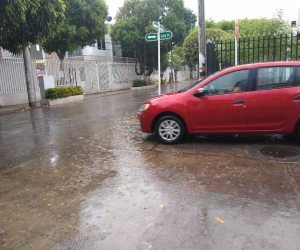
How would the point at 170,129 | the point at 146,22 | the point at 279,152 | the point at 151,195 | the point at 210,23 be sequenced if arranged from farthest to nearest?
the point at 210,23 < the point at 146,22 < the point at 170,129 < the point at 279,152 < the point at 151,195

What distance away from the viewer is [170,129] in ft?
20.2

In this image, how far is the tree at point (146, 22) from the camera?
84.1 ft

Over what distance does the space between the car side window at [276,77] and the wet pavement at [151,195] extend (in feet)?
3.99

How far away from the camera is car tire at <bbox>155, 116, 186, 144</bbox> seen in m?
6.07

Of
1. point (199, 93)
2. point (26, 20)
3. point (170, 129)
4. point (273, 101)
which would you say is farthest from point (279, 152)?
point (26, 20)

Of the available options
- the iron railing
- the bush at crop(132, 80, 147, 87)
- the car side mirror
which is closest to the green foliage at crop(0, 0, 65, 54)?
the iron railing

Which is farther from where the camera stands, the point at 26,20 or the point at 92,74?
the point at 92,74

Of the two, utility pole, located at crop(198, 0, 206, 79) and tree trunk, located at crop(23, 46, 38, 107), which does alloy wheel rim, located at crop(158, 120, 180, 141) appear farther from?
tree trunk, located at crop(23, 46, 38, 107)

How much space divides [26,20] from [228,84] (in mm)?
8019

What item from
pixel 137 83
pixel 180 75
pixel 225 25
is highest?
pixel 225 25

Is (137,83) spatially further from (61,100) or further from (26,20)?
(26,20)

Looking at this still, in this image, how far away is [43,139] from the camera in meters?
7.36

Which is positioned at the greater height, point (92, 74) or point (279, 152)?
point (92, 74)

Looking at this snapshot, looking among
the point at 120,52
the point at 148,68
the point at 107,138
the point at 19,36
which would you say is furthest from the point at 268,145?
the point at 120,52
